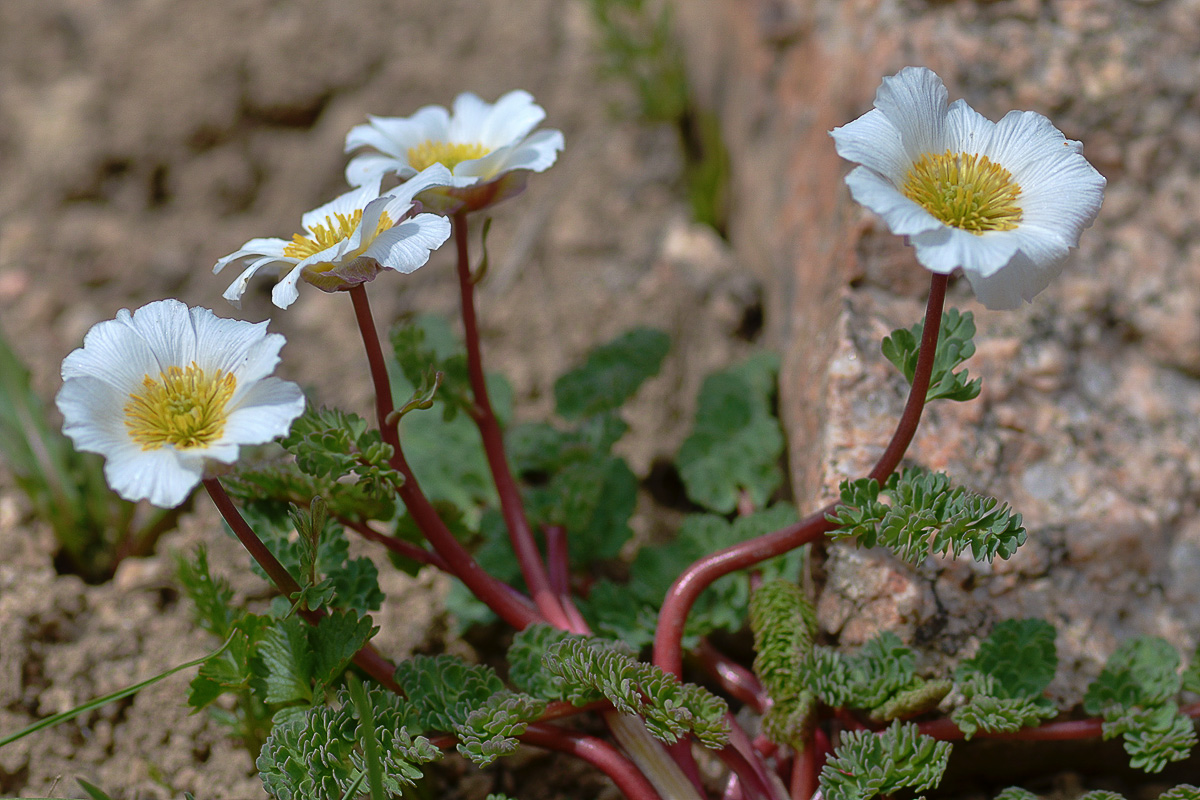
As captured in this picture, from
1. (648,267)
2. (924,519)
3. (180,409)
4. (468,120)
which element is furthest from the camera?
(648,267)

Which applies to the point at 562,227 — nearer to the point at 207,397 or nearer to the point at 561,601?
the point at 561,601

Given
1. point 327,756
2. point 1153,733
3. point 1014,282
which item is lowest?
point 1153,733

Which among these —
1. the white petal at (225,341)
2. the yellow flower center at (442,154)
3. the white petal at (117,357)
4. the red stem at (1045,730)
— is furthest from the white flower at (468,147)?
the red stem at (1045,730)

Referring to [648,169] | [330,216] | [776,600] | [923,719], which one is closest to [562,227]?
[648,169]

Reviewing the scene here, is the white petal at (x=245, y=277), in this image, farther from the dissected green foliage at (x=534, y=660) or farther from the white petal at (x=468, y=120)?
the dissected green foliage at (x=534, y=660)

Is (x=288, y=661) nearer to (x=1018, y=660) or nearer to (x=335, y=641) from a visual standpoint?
(x=335, y=641)

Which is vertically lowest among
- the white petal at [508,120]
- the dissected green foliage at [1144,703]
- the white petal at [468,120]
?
the dissected green foliage at [1144,703]

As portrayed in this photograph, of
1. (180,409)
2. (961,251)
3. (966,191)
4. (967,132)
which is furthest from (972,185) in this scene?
(180,409)
